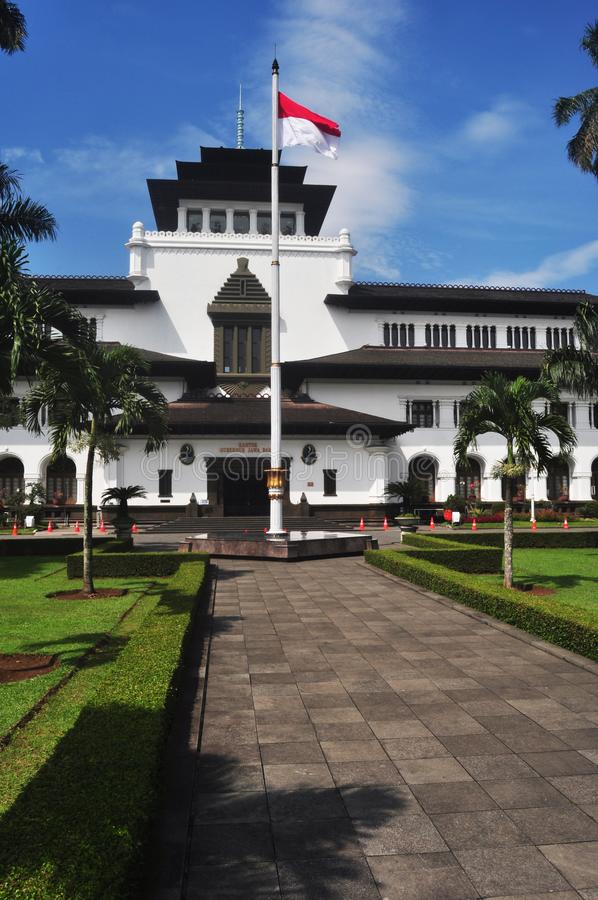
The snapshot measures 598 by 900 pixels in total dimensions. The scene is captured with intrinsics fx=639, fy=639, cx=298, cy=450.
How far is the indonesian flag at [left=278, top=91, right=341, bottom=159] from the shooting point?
2203 centimetres

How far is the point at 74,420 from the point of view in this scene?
14344 millimetres

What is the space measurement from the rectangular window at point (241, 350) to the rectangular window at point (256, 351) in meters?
0.51

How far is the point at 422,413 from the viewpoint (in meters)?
45.0

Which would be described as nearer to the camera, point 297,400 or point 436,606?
point 436,606

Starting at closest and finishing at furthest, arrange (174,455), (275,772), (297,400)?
(275,772)
(174,455)
(297,400)

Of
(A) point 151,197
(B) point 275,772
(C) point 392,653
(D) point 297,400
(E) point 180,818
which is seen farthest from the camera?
(A) point 151,197

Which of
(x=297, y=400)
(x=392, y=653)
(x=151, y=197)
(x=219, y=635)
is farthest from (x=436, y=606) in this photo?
(x=151, y=197)

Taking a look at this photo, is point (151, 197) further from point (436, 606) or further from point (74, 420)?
point (436, 606)

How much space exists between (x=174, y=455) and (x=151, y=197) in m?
22.3

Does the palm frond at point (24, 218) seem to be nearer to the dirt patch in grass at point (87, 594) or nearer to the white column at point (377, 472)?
the dirt patch in grass at point (87, 594)

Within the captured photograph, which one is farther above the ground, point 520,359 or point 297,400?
point 520,359

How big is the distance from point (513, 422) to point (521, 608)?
575 centimetres

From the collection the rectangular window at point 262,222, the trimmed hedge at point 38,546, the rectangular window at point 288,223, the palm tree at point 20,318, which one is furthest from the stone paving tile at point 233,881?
the rectangular window at point 288,223

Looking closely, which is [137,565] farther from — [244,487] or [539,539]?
[244,487]
